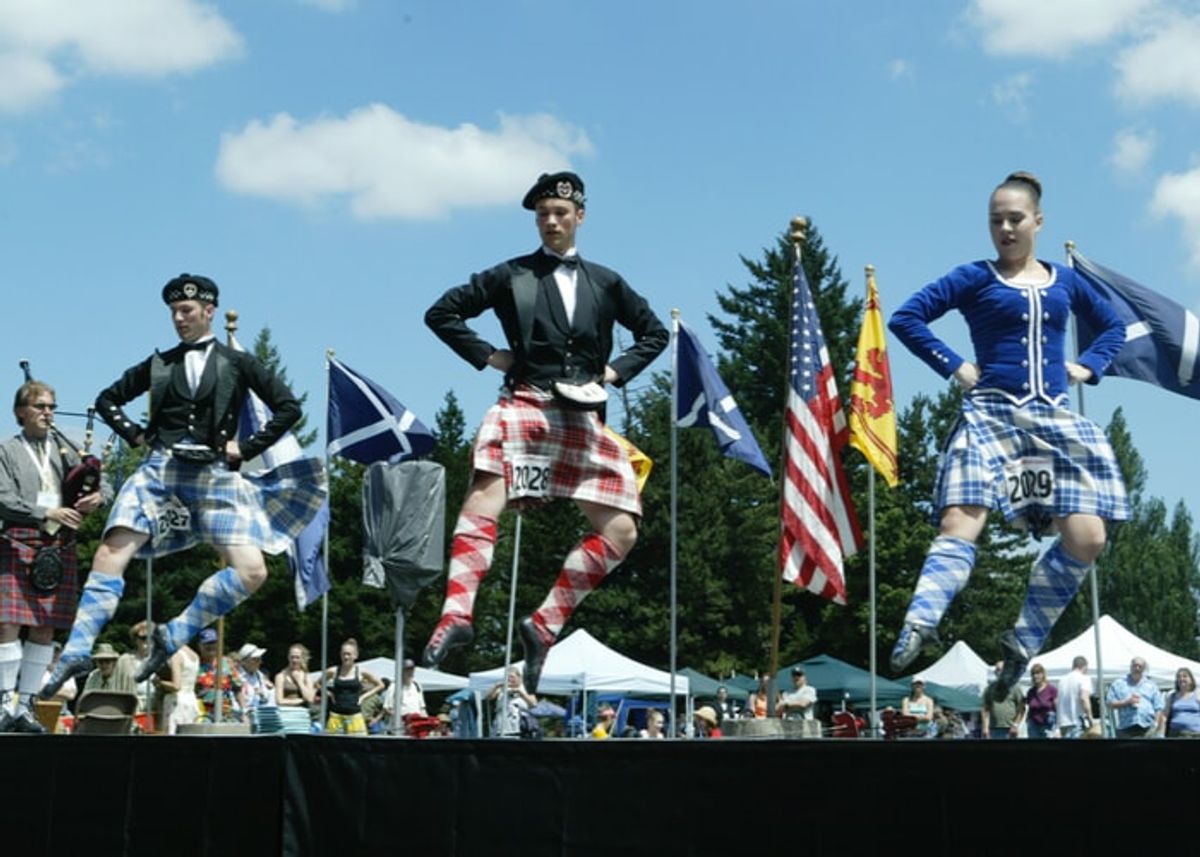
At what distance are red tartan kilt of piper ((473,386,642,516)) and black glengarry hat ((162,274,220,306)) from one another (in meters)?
1.81

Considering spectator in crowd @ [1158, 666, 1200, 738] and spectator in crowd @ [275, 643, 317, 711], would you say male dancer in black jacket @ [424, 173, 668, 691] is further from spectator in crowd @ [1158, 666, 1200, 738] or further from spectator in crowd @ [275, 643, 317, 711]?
spectator in crowd @ [1158, 666, 1200, 738]

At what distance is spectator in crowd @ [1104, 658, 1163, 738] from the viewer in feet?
45.4

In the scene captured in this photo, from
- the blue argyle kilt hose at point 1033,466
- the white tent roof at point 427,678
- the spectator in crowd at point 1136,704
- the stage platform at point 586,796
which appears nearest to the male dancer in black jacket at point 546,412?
the stage platform at point 586,796

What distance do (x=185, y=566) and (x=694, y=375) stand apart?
36.4 meters

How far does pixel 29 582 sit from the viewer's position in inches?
304

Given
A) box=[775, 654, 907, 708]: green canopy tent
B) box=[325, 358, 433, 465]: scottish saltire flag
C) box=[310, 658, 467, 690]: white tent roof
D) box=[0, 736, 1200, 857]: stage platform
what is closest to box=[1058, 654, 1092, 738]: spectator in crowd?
box=[325, 358, 433, 465]: scottish saltire flag

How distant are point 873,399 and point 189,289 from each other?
5648mm

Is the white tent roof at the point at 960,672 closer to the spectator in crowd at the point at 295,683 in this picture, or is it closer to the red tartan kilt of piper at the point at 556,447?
the spectator in crowd at the point at 295,683

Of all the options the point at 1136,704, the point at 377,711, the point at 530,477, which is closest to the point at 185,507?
the point at 530,477

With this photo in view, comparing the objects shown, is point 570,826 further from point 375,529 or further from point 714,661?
point 714,661

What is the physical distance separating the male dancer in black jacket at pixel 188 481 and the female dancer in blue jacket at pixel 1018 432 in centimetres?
315

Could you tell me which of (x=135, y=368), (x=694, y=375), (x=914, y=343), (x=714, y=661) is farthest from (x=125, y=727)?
(x=714, y=661)

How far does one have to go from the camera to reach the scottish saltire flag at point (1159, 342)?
778 centimetres

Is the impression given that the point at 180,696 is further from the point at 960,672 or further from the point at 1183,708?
the point at 960,672
